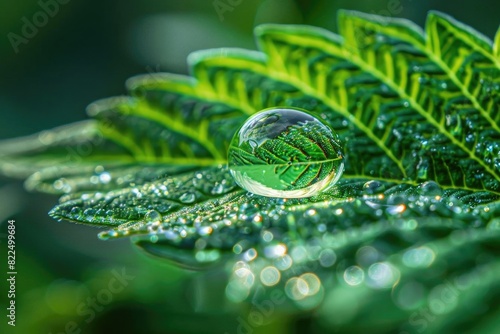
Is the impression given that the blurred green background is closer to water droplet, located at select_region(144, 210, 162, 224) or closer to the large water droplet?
the large water droplet

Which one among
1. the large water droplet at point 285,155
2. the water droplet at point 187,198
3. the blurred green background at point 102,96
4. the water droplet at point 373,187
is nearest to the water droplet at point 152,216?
the water droplet at point 187,198

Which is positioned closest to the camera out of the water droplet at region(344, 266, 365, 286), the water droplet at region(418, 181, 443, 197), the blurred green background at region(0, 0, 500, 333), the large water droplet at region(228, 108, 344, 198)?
the water droplet at region(344, 266, 365, 286)

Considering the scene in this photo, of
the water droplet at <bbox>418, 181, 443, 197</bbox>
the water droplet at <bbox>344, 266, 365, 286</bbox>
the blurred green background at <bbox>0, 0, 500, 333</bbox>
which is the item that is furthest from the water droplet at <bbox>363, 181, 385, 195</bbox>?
the blurred green background at <bbox>0, 0, 500, 333</bbox>

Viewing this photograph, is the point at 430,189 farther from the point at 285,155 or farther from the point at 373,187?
the point at 285,155

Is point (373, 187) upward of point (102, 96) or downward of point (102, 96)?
upward

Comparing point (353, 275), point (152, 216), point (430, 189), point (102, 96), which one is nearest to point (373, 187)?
point (430, 189)

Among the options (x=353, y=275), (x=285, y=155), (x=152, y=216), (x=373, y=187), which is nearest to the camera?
(x=353, y=275)
